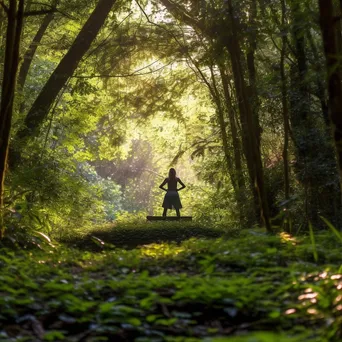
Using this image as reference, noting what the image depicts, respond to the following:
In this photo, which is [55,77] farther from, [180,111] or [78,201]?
[180,111]

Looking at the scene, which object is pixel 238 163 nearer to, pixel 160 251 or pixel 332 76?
pixel 160 251

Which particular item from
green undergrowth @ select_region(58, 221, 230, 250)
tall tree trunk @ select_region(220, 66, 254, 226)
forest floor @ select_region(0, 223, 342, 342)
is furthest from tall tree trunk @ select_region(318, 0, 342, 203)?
tall tree trunk @ select_region(220, 66, 254, 226)

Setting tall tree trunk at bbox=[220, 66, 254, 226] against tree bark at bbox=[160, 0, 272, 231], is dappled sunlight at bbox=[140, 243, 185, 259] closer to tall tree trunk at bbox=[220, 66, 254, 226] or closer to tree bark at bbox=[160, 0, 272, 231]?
tree bark at bbox=[160, 0, 272, 231]

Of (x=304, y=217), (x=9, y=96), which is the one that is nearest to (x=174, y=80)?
(x=304, y=217)

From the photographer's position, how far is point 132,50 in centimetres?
1945

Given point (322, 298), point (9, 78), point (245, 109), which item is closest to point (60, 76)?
point (245, 109)

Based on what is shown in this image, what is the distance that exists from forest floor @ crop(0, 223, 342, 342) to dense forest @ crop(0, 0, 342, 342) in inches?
0.5

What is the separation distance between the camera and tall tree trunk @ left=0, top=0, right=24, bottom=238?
7.40 m

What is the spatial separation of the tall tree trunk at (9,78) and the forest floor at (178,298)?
2029 mm

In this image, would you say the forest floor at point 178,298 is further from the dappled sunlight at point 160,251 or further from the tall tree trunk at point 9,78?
the tall tree trunk at point 9,78

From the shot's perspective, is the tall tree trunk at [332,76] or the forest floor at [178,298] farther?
the tall tree trunk at [332,76]

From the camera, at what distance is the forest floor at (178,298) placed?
3586 mm

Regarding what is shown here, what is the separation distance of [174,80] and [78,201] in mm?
6084

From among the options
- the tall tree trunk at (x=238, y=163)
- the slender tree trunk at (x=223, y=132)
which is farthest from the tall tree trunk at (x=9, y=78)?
the slender tree trunk at (x=223, y=132)
